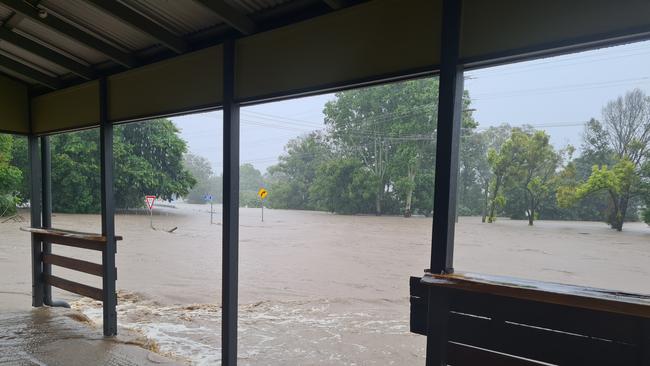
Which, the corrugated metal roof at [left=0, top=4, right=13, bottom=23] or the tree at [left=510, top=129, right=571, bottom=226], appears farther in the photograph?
the tree at [left=510, top=129, right=571, bottom=226]

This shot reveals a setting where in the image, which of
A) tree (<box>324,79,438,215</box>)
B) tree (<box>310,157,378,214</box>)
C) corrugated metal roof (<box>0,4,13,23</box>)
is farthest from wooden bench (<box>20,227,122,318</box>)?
tree (<box>310,157,378,214</box>)

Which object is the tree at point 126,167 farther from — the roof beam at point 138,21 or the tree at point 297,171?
the roof beam at point 138,21

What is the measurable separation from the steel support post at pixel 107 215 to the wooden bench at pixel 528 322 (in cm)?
288

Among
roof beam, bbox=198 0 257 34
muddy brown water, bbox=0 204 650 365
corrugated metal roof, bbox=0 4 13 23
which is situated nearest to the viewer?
roof beam, bbox=198 0 257 34

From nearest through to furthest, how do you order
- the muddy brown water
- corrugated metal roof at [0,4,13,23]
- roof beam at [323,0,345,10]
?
roof beam at [323,0,345,10], corrugated metal roof at [0,4,13,23], the muddy brown water

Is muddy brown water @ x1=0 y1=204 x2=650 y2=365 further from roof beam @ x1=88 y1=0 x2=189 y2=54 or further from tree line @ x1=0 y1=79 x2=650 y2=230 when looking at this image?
roof beam @ x1=88 y1=0 x2=189 y2=54

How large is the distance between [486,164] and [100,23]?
8172mm

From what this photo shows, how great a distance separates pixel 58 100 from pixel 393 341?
5.02 metres

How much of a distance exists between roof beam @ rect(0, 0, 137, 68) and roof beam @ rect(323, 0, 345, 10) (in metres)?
1.89

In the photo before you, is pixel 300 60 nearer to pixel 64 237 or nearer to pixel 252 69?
pixel 252 69

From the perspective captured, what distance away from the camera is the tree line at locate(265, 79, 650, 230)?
18.9 ft

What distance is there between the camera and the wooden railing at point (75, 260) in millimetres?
3139

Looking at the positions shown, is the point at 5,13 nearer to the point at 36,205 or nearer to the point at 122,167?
the point at 36,205

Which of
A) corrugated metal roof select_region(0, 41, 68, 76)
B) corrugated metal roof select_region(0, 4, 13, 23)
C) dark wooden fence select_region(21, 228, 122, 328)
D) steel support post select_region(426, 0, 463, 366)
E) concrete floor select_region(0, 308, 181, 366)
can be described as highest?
corrugated metal roof select_region(0, 4, 13, 23)
